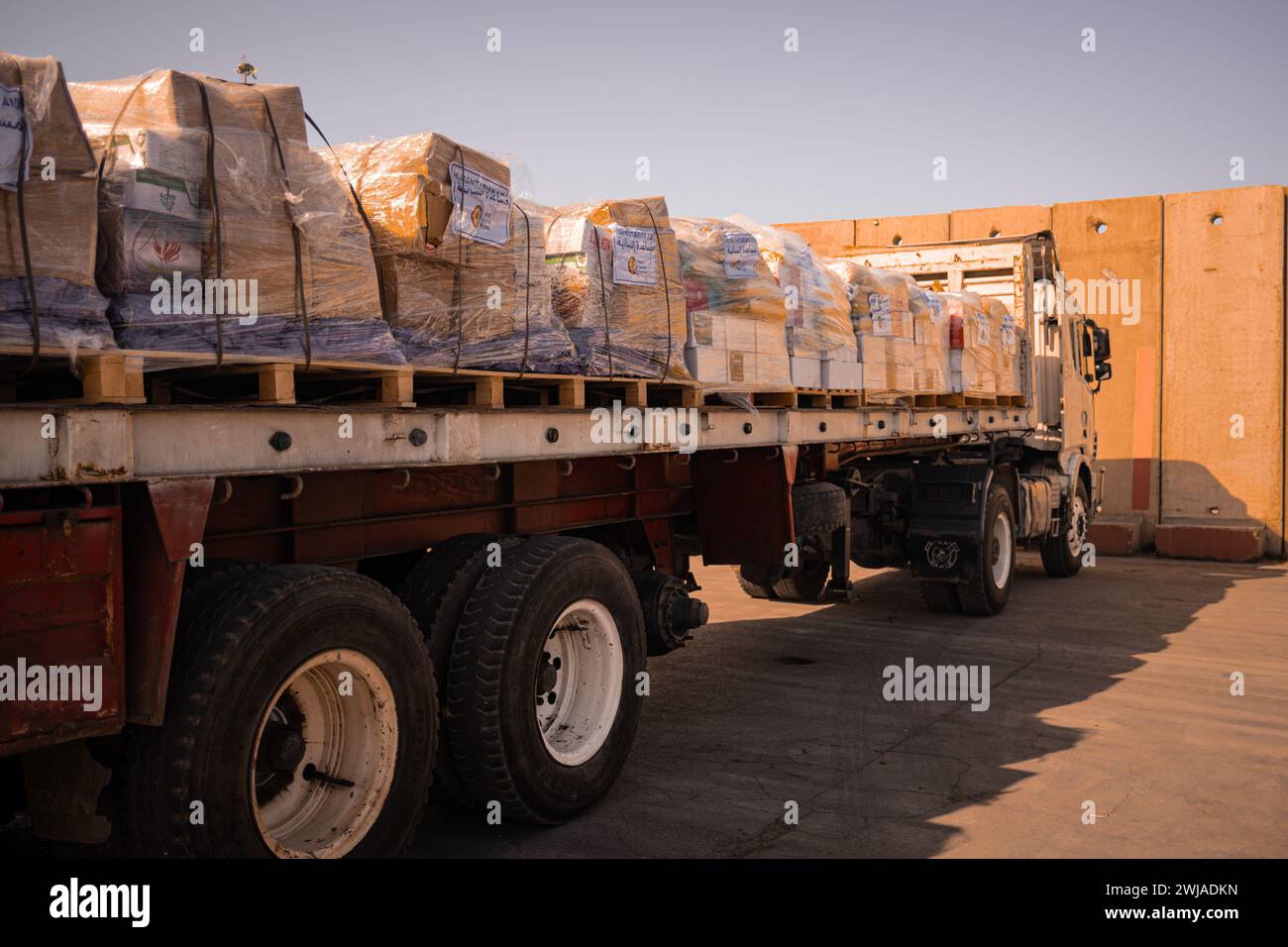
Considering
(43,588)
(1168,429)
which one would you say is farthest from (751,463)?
(1168,429)

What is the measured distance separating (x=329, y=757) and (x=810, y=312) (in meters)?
4.15

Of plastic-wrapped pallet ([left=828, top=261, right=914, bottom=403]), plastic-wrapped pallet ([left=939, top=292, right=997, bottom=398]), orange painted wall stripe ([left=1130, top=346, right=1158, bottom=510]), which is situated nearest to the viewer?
plastic-wrapped pallet ([left=828, top=261, right=914, bottom=403])

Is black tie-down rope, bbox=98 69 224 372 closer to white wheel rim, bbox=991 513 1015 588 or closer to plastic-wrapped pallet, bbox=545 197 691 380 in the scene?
plastic-wrapped pallet, bbox=545 197 691 380

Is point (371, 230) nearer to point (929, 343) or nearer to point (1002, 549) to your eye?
point (929, 343)

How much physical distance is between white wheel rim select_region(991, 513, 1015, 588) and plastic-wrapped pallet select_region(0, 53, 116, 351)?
28.3 ft

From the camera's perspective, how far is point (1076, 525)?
12.6 metres

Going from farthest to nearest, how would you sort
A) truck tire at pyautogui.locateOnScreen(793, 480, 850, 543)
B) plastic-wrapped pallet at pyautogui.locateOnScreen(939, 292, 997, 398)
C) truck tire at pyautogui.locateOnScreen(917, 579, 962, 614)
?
truck tire at pyautogui.locateOnScreen(917, 579, 962, 614) < plastic-wrapped pallet at pyautogui.locateOnScreen(939, 292, 997, 398) < truck tire at pyautogui.locateOnScreen(793, 480, 850, 543)

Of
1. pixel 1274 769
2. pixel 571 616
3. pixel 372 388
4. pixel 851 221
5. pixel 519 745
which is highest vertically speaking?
pixel 851 221

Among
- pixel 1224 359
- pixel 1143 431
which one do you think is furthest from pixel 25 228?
pixel 1224 359

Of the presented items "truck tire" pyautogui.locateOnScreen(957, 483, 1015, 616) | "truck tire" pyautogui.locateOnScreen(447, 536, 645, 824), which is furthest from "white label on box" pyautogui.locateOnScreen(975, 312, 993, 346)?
"truck tire" pyautogui.locateOnScreen(447, 536, 645, 824)

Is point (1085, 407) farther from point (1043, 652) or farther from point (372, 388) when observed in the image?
point (372, 388)

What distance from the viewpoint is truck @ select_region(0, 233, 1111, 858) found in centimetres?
289
